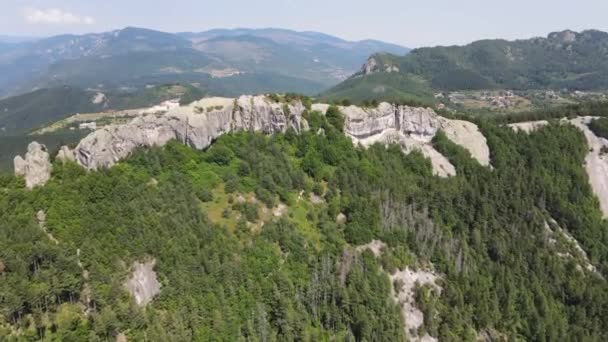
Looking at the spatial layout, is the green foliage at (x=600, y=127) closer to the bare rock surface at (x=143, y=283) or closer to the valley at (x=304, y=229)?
the valley at (x=304, y=229)

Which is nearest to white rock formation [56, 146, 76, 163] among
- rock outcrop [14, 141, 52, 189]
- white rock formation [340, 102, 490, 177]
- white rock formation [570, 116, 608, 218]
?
rock outcrop [14, 141, 52, 189]

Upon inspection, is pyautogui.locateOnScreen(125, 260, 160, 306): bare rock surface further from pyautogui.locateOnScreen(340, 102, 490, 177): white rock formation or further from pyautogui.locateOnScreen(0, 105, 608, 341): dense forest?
pyautogui.locateOnScreen(340, 102, 490, 177): white rock formation

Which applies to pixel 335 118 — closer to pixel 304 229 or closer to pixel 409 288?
pixel 304 229

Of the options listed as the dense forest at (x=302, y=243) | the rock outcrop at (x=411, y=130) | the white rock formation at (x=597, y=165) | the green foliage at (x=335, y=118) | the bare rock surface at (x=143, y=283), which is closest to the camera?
the dense forest at (x=302, y=243)

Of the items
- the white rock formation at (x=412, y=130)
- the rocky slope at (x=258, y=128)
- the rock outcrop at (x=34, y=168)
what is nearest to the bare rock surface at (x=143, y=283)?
the rock outcrop at (x=34, y=168)

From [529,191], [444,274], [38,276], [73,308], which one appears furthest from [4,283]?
[529,191]

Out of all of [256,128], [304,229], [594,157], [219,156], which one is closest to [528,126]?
[594,157]
